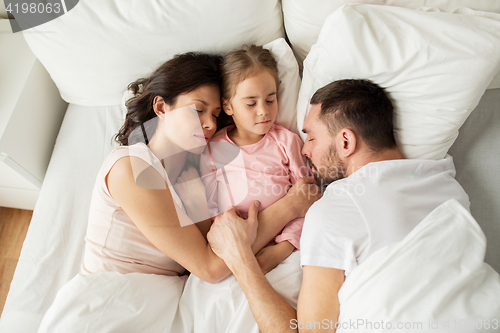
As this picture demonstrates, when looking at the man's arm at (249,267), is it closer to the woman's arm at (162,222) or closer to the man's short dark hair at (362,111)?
the woman's arm at (162,222)

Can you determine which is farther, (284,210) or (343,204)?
(284,210)

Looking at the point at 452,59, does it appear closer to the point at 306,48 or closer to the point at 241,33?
the point at 306,48

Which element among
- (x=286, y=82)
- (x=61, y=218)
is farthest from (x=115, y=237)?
(x=286, y=82)

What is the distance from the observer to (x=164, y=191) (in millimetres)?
1008

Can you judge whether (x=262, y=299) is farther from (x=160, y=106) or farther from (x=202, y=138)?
(x=160, y=106)

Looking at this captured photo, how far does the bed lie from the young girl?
0.11 m

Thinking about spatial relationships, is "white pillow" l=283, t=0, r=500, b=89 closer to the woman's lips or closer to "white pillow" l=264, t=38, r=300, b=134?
"white pillow" l=264, t=38, r=300, b=134

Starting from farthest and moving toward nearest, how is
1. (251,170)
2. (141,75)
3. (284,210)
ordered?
(141,75), (251,170), (284,210)

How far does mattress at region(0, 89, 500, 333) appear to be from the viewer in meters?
1.05

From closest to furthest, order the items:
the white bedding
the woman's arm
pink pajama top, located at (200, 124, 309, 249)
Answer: the white bedding → the woman's arm → pink pajama top, located at (200, 124, 309, 249)

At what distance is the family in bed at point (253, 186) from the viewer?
84 centimetres

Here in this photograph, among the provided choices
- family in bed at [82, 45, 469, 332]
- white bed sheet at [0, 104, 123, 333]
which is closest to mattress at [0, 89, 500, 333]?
white bed sheet at [0, 104, 123, 333]

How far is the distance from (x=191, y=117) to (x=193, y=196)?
29 cm

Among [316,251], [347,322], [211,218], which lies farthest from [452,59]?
[211,218]
